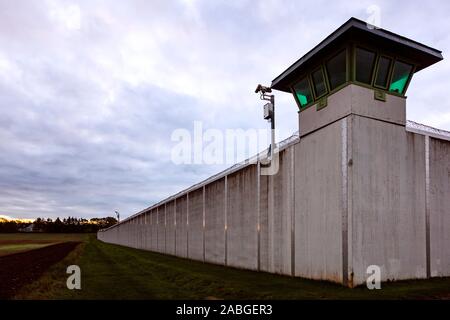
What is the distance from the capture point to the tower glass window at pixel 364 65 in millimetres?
15414

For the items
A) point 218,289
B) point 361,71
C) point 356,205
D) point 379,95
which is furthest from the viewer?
point 379,95

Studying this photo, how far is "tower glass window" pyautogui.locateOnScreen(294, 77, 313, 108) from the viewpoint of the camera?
1806cm

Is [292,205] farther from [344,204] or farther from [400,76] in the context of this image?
[400,76]

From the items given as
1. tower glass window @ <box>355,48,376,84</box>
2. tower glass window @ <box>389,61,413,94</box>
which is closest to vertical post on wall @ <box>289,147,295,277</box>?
tower glass window @ <box>355,48,376,84</box>

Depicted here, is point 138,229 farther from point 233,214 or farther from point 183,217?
point 233,214

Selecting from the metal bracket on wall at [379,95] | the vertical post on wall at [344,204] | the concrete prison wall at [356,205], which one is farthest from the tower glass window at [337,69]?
the vertical post on wall at [344,204]

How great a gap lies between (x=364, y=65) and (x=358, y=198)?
17.6ft

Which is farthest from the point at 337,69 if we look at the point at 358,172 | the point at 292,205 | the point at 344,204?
the point at 292,205

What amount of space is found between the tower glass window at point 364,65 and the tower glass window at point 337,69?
1.62ft

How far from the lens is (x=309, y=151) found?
55.9 feet

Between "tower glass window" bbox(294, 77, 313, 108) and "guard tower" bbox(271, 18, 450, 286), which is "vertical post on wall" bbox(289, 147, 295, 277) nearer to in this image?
"guard tower" bbox(271, 18, 450, 286)

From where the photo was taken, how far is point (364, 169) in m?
14.7

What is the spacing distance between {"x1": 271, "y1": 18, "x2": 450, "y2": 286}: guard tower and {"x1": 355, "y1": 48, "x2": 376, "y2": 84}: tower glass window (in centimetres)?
4
